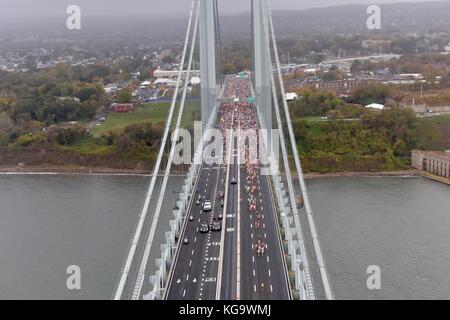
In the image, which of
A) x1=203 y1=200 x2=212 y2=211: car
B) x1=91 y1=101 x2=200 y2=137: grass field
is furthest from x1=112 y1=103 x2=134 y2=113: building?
x1=203 y1=200 x2=212 y2=211: car

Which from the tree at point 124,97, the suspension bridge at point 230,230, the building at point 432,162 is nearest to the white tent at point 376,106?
the building at point 432,162

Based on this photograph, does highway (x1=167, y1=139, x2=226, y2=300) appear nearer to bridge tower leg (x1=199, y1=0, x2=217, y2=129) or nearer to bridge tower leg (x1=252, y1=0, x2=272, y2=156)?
bridge tower leg (x1=252, y1=0, x2=272, y2=156)

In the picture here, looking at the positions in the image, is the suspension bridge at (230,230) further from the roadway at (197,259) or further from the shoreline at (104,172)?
the shoreline at (104,172)

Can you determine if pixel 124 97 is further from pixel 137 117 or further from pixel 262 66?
pixel 262 66

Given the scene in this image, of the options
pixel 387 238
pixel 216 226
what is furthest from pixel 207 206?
pixel 387 238
